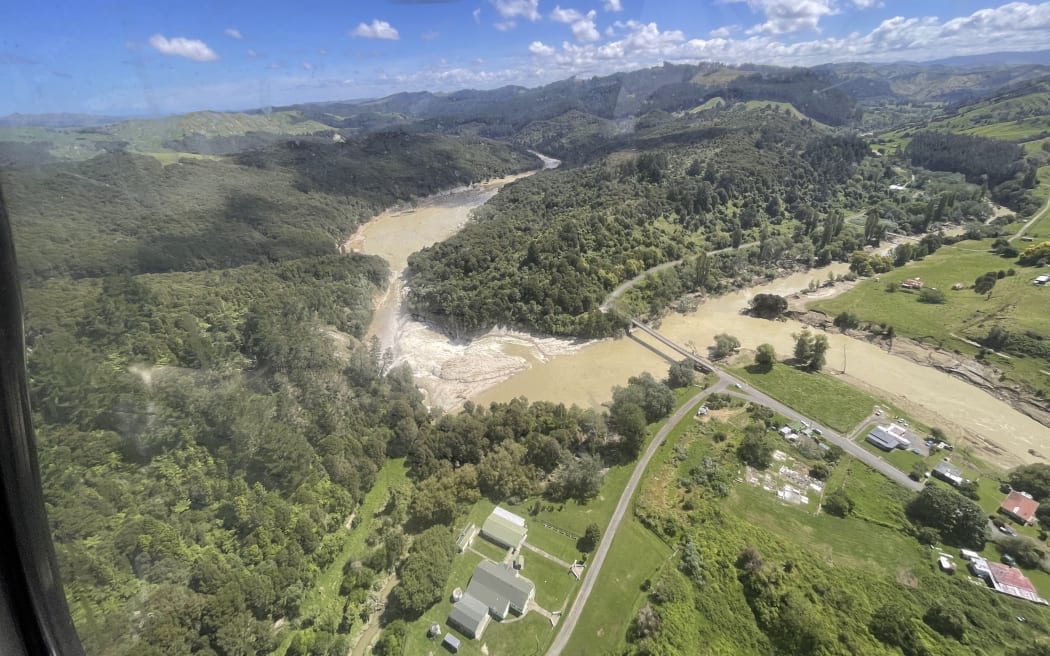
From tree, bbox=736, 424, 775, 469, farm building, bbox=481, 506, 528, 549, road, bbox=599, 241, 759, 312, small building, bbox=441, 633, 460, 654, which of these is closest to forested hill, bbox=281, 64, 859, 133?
road, bbox=599, 241, 759, 312

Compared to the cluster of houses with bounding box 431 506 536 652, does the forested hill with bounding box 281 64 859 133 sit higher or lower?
Answer: higher

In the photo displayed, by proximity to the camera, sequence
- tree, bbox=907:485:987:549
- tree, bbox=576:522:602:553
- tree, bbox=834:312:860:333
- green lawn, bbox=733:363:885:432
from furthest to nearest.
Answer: tree, bbox=834:312:860:333, green lawn, bbox=733:363:885:432, tree, bbox=576:522:602:553, tree, bbox=907:485:987:549

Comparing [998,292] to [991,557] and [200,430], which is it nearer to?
[991,557]

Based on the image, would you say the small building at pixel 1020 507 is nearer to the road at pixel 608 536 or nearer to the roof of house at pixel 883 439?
the roof of house at pixel 883 439

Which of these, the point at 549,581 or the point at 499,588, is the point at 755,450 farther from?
the point at 499,588

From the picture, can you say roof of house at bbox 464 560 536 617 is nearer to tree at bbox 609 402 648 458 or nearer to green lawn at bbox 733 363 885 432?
tree at bbox 609 402 648 458
